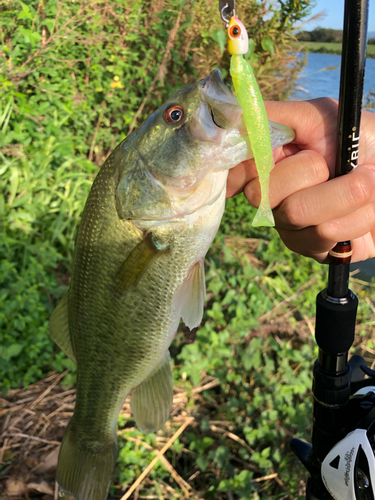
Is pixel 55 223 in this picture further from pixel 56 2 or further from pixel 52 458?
pixel 56 2

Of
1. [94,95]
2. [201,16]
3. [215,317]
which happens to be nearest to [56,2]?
[94,95]

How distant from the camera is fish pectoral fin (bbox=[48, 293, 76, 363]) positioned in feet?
5.04

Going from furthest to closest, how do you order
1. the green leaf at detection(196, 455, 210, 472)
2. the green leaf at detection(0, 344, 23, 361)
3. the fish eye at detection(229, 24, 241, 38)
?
the green leaf at detection(0, 344, 23, 361)
the green leaf at detection(196, 455, 210, 472)
the fish eye at detection(229, 24, 241, 38)

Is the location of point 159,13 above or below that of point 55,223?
above

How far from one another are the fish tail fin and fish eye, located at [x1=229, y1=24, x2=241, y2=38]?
1.52m

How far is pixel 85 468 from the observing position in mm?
1562

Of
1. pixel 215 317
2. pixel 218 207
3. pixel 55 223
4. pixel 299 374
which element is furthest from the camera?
pixel 55 223

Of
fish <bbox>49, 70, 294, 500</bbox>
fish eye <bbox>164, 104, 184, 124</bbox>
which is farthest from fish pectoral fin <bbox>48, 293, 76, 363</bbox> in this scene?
fish eye <bbox>164, 104, 184, 124</bbox>

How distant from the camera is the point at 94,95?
4.98 meters

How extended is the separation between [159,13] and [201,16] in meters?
0.67

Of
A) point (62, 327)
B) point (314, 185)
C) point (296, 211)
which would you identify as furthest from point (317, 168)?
point (62, 327)

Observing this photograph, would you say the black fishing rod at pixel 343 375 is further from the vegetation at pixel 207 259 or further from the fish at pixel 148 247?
the vegetation at pixel 207 259

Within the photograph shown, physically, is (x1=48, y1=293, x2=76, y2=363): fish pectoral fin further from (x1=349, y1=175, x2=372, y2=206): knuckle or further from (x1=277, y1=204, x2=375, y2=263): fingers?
(x1=349, y1=175, x2=372, y2=206): knuckle

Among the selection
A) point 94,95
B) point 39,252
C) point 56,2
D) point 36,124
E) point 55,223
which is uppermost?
point 56,2
